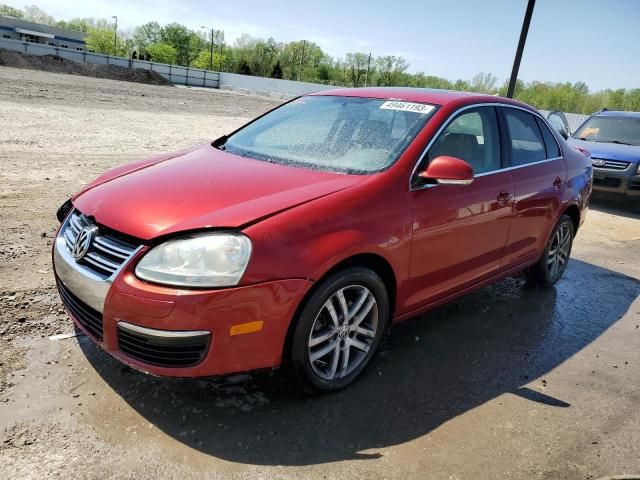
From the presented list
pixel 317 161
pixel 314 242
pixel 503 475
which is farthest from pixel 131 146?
pixel 503 475

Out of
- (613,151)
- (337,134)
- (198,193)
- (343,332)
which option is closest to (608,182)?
(613,151)

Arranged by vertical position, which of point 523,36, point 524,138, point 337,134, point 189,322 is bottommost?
point 189,322

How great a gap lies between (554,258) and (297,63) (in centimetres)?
10280

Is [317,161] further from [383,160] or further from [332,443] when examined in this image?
[332,443]

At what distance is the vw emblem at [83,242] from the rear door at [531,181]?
9.70 ft

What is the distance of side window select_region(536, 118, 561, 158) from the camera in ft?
15.9

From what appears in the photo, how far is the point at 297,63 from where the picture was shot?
102375 millimetres

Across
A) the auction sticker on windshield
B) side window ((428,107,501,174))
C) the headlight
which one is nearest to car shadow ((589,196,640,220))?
side window ((428,107,501,174))

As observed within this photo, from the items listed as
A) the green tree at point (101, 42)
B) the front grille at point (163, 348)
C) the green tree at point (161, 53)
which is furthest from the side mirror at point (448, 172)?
the green tree at point (101, 42)

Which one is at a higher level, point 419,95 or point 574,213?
point 419,95

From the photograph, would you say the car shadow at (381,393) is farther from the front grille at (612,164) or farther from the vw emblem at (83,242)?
the front grille at (612,164)

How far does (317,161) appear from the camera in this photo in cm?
345

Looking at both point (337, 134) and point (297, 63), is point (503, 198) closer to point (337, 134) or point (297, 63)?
point (337, 134)

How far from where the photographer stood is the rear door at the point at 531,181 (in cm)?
426
